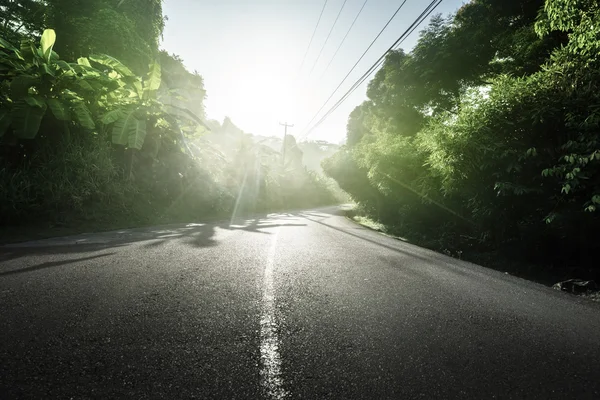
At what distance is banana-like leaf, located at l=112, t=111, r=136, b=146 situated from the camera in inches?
326

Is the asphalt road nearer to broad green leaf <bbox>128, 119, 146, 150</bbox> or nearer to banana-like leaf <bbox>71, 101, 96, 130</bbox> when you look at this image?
banana-like leaf <bbox>71, 101, 96, 130</bbox>

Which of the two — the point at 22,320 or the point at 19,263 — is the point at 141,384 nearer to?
the point at 22,320

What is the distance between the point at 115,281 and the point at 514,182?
22.4 ft

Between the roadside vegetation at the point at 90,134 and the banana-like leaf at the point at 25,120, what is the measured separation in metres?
0.02

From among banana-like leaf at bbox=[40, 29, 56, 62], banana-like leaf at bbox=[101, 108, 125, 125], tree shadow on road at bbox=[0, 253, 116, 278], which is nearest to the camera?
tree shadow on road at bbox=[0, 253, 116, 278]

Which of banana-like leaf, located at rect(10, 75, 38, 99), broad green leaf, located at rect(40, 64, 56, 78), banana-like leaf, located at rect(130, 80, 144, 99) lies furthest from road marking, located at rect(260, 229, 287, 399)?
banana-like leaf, located at rect(130, 80, 144, 99)

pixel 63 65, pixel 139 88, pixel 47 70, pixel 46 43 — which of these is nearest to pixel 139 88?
pixel 139 88

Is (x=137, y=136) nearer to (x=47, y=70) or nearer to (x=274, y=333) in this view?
(x=47, y=70)

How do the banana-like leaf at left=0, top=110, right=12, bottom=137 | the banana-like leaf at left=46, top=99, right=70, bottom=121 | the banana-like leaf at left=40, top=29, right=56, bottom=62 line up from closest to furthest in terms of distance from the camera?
the banana-like leaf at left=0, top=110, right=12, bottom=137 → the banana-like leaf at left=46, top=99, right=70, bottom=121 → the banana-like leaf at left=40, top=29, right=56, bottom=62

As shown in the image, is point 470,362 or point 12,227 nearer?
point 470,362

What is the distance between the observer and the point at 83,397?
1479 millimetres

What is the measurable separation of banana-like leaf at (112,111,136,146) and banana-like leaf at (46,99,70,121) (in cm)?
132

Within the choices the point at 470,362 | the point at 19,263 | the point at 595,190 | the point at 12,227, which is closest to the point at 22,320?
the point at 19,263

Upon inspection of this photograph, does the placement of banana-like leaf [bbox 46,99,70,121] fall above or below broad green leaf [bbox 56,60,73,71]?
below
